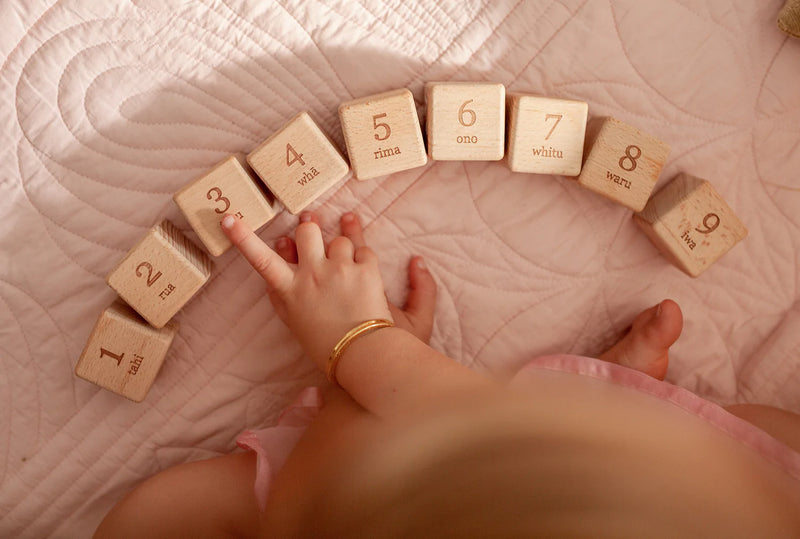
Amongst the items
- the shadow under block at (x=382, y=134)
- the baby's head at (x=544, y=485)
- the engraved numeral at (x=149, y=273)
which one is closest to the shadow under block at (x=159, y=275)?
the engraved numeral at (x=149, y=273)

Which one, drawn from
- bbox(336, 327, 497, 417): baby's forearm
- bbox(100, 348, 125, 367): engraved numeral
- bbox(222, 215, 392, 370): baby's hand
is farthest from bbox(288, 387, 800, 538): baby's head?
bbox(100, 348, 125, 367): engraved numeral

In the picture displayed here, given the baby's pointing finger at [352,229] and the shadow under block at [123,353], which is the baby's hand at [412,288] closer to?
the baby's pointing finger at [352,229]

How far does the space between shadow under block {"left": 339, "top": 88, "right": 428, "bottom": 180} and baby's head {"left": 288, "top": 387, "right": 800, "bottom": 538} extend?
1.05 feet

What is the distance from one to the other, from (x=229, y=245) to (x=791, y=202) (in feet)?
2.28

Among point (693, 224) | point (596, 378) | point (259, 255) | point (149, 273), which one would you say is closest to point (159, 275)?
point (149, 273)

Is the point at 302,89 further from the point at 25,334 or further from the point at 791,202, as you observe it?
the point at 791,202

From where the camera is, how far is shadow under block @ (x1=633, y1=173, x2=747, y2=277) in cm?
71

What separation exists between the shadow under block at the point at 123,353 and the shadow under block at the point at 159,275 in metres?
0.02

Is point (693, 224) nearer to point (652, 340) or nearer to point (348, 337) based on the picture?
point (652, 340)

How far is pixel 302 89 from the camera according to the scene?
Result: 2.31ft

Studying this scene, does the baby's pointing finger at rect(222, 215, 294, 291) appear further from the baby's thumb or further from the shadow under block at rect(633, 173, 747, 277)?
the shadow under block at rect(633, 173, 747, 277)

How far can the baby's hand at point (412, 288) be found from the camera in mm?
744

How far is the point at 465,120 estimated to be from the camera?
682mm

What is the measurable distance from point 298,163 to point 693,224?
469 millimetres
